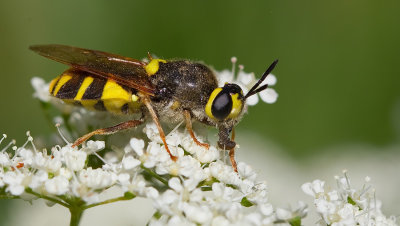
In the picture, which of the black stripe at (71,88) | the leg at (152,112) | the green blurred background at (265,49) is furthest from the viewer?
the green blurred background at (265,49)

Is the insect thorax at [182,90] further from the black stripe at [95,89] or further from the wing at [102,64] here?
the black stripe at [95,89]

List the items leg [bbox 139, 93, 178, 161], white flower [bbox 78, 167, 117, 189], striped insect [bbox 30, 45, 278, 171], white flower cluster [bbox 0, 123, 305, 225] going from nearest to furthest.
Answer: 1. white flower cluster [bbox 0, 123, 305, 225]
2. white flower [bbox 78, 167, 117, 189]
3. leg [bbox 139, 93, 178, 161]
4. striped insect [bbox 30, 45, 278, 171]

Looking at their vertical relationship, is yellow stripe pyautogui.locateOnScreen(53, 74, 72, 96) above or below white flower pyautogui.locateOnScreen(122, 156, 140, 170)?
above

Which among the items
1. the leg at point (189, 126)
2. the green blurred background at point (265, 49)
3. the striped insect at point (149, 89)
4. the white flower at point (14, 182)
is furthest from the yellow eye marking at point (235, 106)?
the green blurred background at point (265, 49)

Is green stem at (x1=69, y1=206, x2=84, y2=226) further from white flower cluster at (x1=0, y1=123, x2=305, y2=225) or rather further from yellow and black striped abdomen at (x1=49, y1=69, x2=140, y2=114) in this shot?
yellow and black striped abdomen at (x1=49, y1=69, x2=140, y2=114)

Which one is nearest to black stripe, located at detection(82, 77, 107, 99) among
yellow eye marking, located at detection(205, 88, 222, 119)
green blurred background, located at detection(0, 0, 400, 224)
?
yellow eye marking, located at detection(205, 88, 222, 119)

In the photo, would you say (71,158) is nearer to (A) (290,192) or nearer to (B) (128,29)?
(A) (290,192)

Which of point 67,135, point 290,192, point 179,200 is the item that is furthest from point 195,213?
point 290,192
